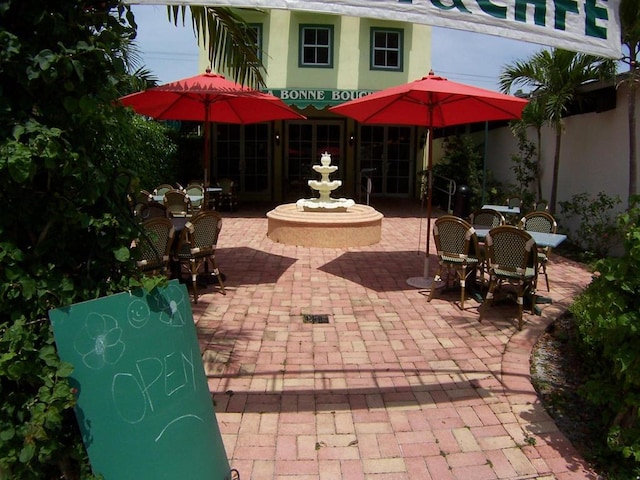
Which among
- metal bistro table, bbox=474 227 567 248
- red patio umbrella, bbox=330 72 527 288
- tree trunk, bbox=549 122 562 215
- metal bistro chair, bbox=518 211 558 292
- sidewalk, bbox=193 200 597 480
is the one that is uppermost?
red patio umbrella, bbox=330 72 527 288

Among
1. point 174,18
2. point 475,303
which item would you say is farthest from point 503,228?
point 174,18

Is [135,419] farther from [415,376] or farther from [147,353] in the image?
[415,376]

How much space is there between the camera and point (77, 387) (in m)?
1.98

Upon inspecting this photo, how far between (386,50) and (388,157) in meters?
3.50

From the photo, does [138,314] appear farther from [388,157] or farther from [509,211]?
[388,157]

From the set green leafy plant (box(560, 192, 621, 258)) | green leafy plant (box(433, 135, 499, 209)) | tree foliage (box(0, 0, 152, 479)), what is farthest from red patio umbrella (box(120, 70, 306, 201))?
green leafy plant (box(433, 135, 499, 209))

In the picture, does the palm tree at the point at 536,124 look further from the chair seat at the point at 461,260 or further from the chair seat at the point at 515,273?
the chair seat at the point at 515,273

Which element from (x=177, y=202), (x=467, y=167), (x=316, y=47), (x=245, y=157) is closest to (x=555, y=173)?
(x=467, y=167)

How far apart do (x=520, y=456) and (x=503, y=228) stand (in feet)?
8.84

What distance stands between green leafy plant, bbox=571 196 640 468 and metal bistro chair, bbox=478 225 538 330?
85.9 inches

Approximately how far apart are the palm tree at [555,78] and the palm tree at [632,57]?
1.02 m

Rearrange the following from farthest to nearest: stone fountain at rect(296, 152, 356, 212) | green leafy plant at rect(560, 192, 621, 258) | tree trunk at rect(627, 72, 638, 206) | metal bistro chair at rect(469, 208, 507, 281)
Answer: stone fountain at rect(296, 152, 356, 212)
green leafy plant at rect(560, 192, 621, 258)
tree trunk at rect(627, 72, 638, 206)
metal bistro chair at rect(469, 208, 507, 281)

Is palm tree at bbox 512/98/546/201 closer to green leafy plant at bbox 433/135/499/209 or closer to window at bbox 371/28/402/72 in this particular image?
green leafy plant at bbox 433/135/499/209

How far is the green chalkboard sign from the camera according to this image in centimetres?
200
